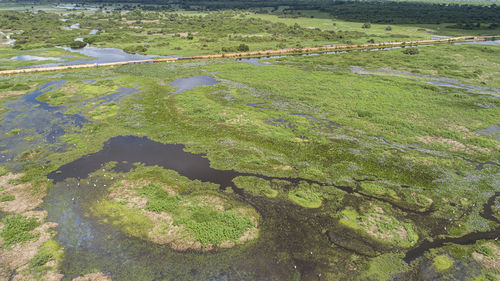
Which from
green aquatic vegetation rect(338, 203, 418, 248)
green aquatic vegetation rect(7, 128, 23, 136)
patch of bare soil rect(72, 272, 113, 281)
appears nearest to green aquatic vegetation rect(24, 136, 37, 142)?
green aquatic vegetation rect(7, 128, 23, 136)

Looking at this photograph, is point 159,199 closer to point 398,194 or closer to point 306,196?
point 306,196

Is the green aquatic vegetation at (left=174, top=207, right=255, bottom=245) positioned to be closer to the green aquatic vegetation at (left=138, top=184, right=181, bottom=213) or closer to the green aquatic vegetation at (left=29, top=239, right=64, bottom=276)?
the green aquatic vegetation at (left=138, top=184, right=181, bottom=213)

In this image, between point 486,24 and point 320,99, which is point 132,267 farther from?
point 486,24

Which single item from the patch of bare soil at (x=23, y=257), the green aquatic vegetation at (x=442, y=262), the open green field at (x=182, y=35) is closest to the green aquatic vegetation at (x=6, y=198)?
the patch of bare soil at (x=23, y=257)

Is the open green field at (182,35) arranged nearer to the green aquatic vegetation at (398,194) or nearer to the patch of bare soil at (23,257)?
the patch of bare soil at (23,257)

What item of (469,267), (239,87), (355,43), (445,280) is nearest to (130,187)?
(445,280)

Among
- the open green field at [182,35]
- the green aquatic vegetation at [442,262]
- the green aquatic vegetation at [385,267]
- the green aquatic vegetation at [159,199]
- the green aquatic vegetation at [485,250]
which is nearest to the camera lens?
the green aquatic vegetation at [385,267]
